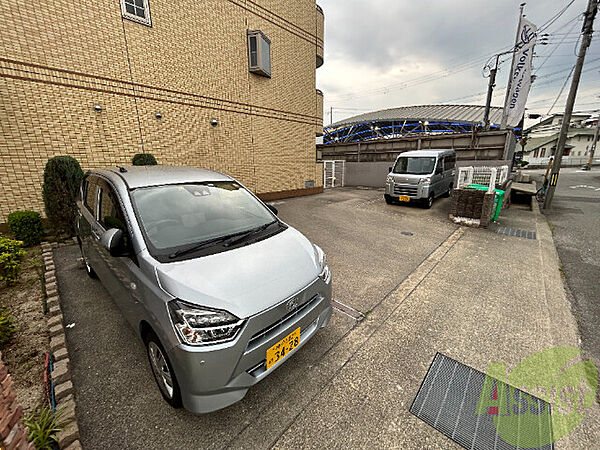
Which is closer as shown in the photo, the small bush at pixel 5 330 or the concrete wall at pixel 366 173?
the small bush at pixel 5 330

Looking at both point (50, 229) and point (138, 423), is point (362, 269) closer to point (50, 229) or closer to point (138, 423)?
point (138, 423)

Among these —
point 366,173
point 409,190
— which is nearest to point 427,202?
point 409,190

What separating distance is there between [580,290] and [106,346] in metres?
6.00

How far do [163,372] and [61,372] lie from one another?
0.88 metres

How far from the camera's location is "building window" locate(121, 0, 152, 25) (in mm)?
5912

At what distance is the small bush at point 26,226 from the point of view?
15.1ft

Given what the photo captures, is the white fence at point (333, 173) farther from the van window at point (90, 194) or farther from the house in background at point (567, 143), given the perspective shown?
the house in background at point (567, 143)

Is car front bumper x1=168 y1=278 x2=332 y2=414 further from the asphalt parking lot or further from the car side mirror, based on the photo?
the car side mirror

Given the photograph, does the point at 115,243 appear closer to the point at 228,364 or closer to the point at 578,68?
the point at 228,364

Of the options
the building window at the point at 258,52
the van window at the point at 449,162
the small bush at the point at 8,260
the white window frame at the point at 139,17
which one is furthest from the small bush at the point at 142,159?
the van window at the point at 449,162

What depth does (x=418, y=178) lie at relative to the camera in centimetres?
841

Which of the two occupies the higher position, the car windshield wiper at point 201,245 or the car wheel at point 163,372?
the car windshield wiper at point 201,245

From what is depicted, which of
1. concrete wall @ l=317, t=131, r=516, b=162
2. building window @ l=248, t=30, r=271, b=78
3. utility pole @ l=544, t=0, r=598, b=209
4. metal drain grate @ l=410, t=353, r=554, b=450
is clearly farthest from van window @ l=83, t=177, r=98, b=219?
concrete wall @ l=317, t=131, r=516, b=162

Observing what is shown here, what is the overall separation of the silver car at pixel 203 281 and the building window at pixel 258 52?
7690 millimetres
